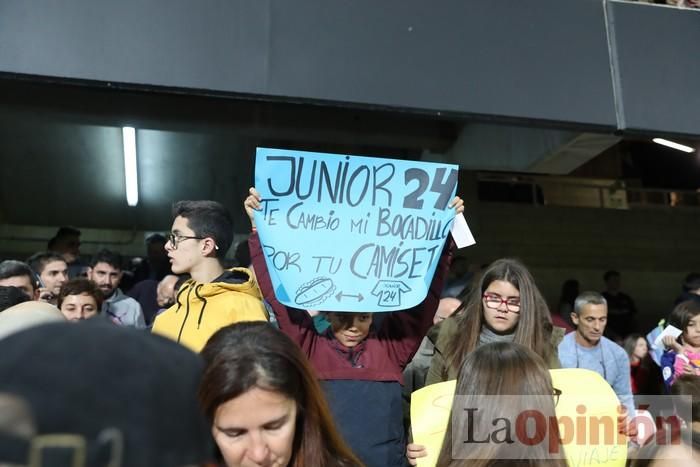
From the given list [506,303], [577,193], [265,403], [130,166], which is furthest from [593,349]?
[577,193]

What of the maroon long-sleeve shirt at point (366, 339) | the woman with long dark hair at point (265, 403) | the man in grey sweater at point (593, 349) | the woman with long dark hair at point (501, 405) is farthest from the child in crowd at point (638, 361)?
the woman with long dark hair at point (265, 403)

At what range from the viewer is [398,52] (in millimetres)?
5961

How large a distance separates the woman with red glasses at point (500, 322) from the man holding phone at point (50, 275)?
114 inches

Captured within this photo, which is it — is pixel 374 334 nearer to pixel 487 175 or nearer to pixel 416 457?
pixel 416 457

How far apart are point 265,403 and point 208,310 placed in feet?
5.18

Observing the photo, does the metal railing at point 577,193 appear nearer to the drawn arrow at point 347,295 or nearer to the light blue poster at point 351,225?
the light blue poster at point 351,225

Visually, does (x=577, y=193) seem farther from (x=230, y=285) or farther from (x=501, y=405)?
(x=501, y=405)

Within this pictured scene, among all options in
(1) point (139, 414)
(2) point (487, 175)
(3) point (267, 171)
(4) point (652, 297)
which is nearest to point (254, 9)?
(3) point (267, 171)

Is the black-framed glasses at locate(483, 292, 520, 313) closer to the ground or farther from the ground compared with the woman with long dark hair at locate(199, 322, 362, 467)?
farther from the ground

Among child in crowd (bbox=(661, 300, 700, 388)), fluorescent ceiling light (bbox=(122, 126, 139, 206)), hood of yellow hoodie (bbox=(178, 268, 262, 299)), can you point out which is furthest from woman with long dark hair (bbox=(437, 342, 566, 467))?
fluorescent ceiling light (bbox=(122, 126, 139, 206))

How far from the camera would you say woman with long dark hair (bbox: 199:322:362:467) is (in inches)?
67.2

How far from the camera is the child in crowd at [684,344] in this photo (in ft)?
16.5

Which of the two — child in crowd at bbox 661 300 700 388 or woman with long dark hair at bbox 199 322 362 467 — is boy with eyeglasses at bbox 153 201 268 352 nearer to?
woman with long dark hair at bbox 199 322 362 467

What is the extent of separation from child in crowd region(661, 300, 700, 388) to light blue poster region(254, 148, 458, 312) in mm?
2548
